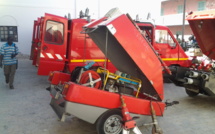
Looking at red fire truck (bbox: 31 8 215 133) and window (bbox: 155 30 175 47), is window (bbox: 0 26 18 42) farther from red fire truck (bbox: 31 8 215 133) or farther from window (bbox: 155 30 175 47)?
red fire truck (bbox: 31 8 215 133)

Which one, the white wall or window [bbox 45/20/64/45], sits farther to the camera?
the white wall

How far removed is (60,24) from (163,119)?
4.52m

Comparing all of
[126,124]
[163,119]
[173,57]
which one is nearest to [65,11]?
[173,57]

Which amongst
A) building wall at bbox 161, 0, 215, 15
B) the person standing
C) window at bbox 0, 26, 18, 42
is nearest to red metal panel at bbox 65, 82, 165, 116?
the person standing

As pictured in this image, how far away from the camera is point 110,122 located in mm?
3832

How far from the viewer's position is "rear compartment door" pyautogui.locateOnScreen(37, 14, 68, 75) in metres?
7.24

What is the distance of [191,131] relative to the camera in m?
4.43

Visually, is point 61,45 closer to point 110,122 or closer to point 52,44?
point 52,44

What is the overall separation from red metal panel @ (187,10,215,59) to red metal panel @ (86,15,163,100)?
2.64m

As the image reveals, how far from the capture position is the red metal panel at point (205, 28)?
5.93m

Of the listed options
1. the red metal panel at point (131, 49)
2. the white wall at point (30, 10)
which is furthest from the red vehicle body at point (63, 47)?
the white wall at point (30, 10)

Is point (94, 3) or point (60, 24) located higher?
A: point (94, 3)

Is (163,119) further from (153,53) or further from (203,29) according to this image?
(203,29)

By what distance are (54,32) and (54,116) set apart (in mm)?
3295
